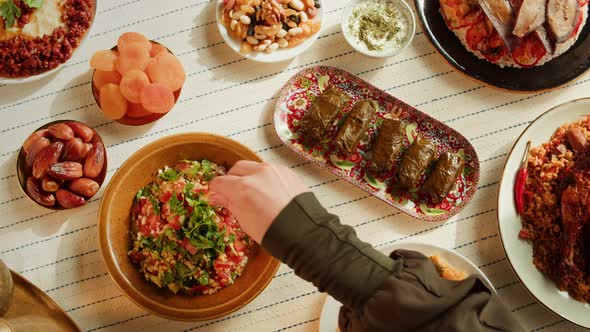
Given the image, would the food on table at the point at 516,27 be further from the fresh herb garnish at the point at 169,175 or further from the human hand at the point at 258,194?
the fresh herb garnish at the point at 169,175

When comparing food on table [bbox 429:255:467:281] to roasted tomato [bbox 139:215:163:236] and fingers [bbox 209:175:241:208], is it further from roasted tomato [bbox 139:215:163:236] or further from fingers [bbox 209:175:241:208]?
roasted tomato [bbox 139:215:163:236]

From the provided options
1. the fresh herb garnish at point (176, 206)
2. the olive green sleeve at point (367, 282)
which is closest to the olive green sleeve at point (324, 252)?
the olive green sleeve at point (367, 282)

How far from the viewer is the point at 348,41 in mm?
2320

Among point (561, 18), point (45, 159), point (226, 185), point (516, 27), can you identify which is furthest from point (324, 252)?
point (561, 18)

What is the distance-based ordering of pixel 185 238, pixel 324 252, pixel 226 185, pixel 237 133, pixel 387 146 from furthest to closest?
pixel 237 133
pixel 387 146
pixel 185 238
pixel 226 185
pixel 324 252

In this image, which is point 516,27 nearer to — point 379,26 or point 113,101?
point 379,26

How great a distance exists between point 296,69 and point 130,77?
710mm

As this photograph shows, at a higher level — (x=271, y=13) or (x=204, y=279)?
(x=271, y=13)

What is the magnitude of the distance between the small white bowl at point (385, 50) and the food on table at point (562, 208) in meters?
0.71

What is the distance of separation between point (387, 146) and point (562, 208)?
0.73 metres

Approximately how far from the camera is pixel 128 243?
215cm

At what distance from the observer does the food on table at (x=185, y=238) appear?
6.68 ft

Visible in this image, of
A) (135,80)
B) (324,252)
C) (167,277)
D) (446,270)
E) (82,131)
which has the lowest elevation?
(167,277)

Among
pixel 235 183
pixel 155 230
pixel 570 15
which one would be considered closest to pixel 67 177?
pixel 155 230
